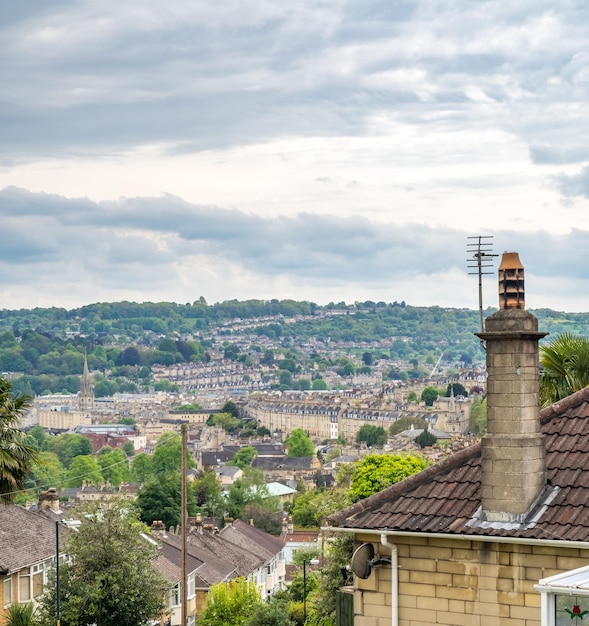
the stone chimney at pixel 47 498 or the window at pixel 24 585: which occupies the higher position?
the stone chimney at pixel 47 498

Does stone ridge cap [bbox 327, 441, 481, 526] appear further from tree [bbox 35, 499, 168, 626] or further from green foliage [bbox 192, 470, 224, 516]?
green foliage [bbox 192, 470, 224, 516]

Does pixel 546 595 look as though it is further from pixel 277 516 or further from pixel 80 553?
pixel 277 516

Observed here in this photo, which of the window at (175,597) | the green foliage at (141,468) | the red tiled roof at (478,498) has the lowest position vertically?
the window at (175,597)

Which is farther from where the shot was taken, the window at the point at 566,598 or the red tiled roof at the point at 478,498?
the red tiled roof at the point at 478,498

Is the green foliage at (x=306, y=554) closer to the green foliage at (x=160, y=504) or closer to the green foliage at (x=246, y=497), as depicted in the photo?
the green foliage at (x=160, y=504)

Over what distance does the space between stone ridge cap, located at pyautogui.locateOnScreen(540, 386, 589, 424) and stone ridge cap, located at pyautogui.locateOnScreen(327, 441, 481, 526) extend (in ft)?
2.90

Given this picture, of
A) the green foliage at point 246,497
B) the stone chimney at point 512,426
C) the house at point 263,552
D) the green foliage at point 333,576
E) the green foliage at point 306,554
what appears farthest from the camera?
the green foliage at point 246,497

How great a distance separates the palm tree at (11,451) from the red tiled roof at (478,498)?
30.9 feet

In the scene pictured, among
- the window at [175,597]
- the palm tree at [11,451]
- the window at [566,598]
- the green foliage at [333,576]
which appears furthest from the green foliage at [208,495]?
the window at [566,598]

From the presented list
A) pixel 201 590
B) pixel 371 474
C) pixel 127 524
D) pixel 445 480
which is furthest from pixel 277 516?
pixel 445 480

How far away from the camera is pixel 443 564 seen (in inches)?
621

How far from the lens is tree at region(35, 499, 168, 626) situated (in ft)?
116

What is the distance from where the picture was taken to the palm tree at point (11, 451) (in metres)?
24.1

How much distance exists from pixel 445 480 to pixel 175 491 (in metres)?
80.8
